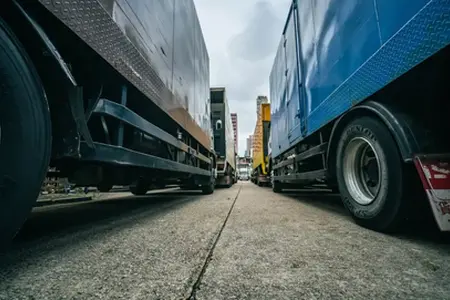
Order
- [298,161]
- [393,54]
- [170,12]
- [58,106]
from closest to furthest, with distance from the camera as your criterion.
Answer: [58,106] → [393,54] → [170,12] → [298,161]

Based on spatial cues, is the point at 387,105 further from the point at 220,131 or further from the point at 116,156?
the point at 220,131

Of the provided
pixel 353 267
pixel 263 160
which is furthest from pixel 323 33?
pixel 263 160

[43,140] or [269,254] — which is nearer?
[43,140]

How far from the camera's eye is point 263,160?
31.3 ft

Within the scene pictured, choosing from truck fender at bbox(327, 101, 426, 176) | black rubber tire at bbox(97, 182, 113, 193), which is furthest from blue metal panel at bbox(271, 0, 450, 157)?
black rubber tire at bbox(97, 182, 113, 193)

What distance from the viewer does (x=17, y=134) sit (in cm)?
93

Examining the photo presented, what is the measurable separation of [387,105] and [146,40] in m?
1.87

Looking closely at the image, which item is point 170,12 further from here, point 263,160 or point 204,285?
point 263,160

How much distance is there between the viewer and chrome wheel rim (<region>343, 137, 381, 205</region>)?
1.76m

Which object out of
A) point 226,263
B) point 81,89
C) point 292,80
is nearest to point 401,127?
point 226,263

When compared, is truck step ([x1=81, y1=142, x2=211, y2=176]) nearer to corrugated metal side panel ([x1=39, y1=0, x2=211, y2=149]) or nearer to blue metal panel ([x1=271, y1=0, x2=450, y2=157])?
corrugated metal side panel ([x1=39, y1=0, x2=211, y2=149])

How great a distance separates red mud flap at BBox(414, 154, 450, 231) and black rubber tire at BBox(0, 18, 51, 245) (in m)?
1.80

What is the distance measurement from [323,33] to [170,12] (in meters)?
1.62

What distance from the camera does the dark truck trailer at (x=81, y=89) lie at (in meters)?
0.93
